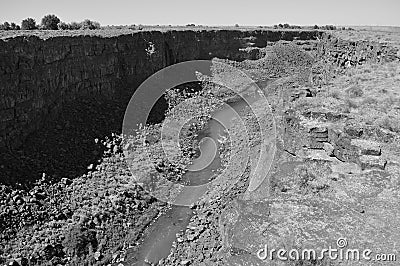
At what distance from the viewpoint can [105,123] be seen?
1120 inches

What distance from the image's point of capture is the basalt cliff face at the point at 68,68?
72.3 ft

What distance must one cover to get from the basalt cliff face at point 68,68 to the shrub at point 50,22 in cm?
1344

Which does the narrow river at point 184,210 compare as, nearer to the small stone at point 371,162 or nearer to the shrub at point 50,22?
the small stone at point 371,162

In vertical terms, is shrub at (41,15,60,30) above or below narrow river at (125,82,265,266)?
above

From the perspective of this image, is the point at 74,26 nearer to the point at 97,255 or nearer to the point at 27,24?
the point at 27,24

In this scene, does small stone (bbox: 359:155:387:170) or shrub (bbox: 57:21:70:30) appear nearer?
small stone (bbox: 359:155:387:170)

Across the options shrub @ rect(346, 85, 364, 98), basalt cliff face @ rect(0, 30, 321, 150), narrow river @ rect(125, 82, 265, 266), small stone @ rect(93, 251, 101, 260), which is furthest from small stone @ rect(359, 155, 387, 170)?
basalt cliff face @ rect(0, 30, 321, 150)

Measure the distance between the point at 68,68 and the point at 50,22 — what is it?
68.1 feet

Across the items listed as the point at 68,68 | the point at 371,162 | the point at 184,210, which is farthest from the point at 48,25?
the point at 371,162

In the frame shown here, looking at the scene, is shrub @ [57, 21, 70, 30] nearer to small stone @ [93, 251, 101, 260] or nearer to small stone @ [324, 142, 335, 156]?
small stone @ [93, 251, 101, 260]

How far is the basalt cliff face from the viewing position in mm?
22047

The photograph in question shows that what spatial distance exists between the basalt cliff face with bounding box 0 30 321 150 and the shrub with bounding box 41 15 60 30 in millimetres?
13439

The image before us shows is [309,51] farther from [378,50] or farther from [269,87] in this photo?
[378,50]

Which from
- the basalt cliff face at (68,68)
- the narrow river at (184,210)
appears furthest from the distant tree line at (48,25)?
the narrow river at (184,210)
